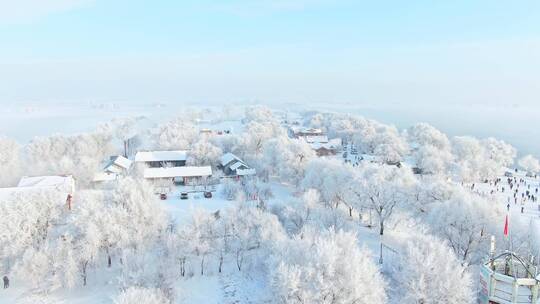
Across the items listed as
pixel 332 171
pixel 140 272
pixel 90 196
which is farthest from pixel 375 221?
pixel 90 196

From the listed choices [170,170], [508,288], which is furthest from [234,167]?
[508,288]

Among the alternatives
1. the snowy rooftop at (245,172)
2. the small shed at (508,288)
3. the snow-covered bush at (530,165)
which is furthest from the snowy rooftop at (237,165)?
the snow-covered bush at (530,165)

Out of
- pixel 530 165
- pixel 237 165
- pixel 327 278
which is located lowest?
pixel 530 165

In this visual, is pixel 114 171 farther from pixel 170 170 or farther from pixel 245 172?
pixel 245 172

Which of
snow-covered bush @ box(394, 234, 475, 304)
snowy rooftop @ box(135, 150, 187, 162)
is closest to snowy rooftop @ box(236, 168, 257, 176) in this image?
snowy rooftop @ box(135, 150, 187, 162)

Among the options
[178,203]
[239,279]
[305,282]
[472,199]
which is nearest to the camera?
[305,282]

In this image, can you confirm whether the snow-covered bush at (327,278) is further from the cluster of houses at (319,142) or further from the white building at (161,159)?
the cluster of houses at (319,142)

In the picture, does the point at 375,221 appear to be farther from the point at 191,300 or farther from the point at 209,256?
the point at 191,300
